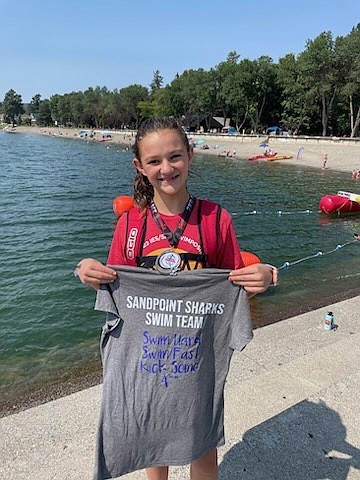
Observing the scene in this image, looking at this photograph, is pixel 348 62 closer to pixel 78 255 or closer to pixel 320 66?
pixel 320 66

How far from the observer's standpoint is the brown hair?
7.01ft

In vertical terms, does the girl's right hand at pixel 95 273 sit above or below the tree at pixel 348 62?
below

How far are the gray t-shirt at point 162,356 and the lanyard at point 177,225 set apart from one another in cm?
22

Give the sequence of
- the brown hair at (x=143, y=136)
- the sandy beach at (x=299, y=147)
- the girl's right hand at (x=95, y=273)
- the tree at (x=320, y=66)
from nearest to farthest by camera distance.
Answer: the girl's right hand at (x=95, y=273), the brown hair at (x=143, y=136), the sandy beach at (x=299, y=147), the tree at (x=320, y=66)

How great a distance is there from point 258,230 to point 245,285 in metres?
15.5

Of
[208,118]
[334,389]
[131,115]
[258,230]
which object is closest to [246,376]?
[334,389]

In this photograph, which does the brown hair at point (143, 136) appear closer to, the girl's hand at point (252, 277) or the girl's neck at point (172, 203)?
the girl's neck at point (172, 203)

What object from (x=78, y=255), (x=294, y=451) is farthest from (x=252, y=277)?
(x=78, y=255)

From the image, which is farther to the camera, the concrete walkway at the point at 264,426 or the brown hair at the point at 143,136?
the concrete walkway at the point at 264,426

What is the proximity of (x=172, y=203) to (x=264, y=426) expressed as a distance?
2619mm

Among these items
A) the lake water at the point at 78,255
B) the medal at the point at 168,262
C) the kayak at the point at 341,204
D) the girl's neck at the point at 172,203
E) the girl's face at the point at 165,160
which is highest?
the girl's face at the point at 165,160

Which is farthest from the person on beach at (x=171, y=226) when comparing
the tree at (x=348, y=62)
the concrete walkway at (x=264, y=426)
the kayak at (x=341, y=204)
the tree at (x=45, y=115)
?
the tree at (x=45, y=115)

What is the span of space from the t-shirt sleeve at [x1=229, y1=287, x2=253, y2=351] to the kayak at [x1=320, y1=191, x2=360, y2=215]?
19.8m

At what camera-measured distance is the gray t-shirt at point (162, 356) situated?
2098mm
